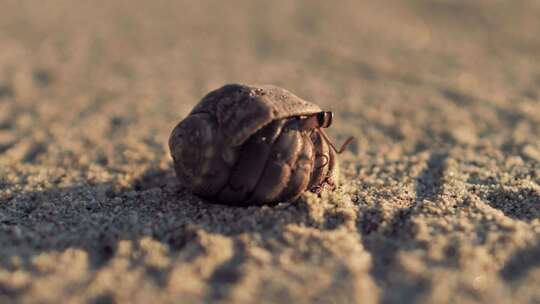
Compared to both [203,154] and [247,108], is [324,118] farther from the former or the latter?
[203,154]

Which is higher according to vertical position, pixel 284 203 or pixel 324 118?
pixel 324 118

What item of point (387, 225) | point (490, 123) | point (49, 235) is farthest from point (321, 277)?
point (490, 123)

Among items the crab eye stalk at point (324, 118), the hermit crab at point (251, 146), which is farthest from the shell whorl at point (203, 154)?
the crab eye stalk at point (324, 118)

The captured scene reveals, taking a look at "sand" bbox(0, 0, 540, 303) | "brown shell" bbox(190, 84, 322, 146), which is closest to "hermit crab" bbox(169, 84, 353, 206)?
"brown shell" bbox(190, 84, 322, 146)

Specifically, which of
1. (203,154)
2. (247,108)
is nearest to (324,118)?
(247,108)

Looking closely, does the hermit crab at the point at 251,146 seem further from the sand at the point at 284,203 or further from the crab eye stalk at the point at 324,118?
the sand at the point at 284,203

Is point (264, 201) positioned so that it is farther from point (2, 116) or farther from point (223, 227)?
point (2, 116)
